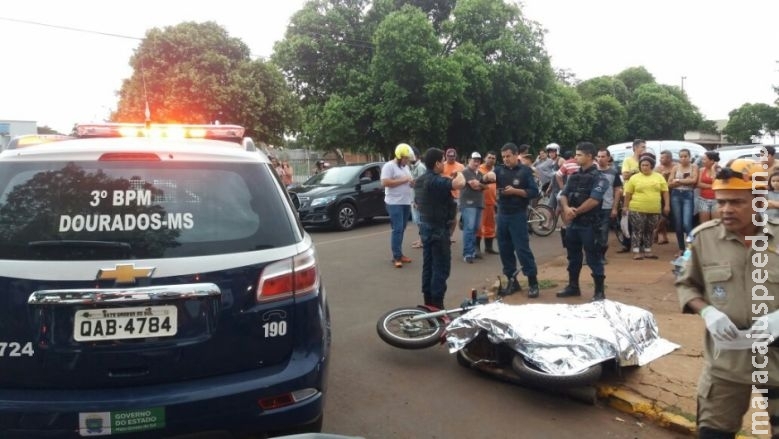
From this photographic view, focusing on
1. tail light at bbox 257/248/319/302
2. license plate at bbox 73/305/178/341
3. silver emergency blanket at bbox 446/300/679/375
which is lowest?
silver emergency blanket at bbox 446/300/679/375

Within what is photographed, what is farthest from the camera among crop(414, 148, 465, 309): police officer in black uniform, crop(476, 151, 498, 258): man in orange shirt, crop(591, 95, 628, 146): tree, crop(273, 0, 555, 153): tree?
crop(591, 95, 628, 146): tree

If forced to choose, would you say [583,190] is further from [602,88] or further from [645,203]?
[602,88]

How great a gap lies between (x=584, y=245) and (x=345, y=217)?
289 inches

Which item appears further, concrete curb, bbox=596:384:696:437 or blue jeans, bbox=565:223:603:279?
blue jeans, bbox=565:223:603:279

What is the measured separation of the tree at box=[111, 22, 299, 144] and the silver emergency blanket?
16.2 m

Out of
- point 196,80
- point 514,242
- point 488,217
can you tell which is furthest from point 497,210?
point 196,80

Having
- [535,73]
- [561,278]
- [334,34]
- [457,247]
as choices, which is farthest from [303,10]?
[561,278]

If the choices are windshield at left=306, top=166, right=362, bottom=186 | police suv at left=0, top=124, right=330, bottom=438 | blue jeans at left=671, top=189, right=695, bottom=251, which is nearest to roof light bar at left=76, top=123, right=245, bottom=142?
police suv at left=0, top=124, right=330, bottom=438

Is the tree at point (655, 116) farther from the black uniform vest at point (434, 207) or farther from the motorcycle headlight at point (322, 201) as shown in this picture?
the black uniform vest at point (434, 207)

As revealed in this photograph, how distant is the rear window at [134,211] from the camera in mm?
2449

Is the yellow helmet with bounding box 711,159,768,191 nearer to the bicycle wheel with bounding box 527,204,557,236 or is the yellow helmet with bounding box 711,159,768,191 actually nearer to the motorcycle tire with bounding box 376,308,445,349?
the motorcycle tire with bounding box 376,308,445,349

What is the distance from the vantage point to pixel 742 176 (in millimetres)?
2529

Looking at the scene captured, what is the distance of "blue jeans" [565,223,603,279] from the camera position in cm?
621

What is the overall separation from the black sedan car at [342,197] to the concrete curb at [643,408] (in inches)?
358
